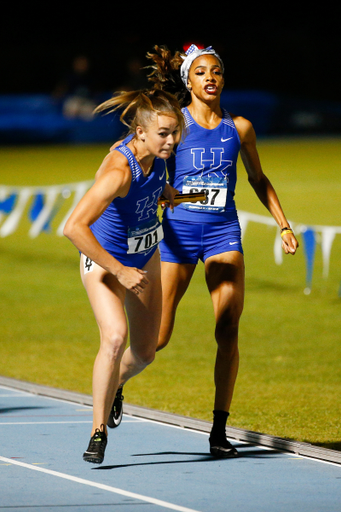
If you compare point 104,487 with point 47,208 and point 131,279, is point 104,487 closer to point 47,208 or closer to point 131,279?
point 131,279

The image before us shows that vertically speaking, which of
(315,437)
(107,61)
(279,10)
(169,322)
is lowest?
(315,437)

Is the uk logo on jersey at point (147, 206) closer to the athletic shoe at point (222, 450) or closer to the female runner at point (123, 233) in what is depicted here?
the female runner at point (123, 233)

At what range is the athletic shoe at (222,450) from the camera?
5352mm

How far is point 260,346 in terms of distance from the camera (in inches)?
390

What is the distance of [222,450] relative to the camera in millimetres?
5352

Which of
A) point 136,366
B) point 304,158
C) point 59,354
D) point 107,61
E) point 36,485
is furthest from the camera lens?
point 107,61

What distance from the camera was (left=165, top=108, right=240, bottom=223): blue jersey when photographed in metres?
5.71

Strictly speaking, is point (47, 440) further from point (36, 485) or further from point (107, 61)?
point (107, 61)

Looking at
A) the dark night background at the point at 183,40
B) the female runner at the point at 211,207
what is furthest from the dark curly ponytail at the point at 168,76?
the dark night background at the point at 183,40

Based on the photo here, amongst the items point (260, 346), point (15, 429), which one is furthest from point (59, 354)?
point (15, 429)

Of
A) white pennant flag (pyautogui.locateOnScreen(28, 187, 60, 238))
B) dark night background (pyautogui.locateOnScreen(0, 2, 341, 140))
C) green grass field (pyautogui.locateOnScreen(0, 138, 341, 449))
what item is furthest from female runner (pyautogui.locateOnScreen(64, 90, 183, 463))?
dark night background (pyautogui.locateOnScreen(0, 2, 341, 140))

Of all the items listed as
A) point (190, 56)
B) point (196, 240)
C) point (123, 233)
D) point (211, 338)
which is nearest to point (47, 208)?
point (211, 338)

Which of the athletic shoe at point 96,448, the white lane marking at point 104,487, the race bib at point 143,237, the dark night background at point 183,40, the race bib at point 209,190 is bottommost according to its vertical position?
the white lane marking at point 104,487

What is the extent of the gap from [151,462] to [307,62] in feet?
105
